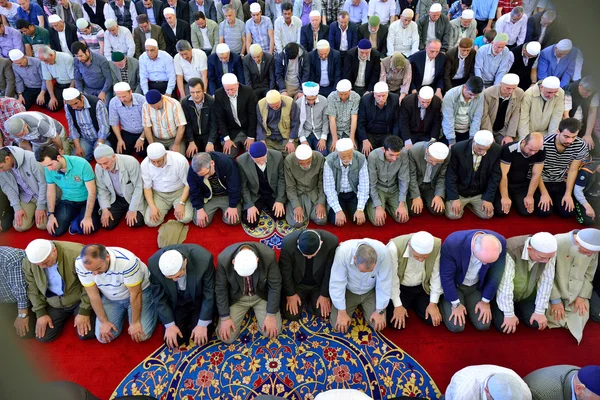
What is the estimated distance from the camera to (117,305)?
3824mm

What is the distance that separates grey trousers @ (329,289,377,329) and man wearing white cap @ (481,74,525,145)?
3.22 metres

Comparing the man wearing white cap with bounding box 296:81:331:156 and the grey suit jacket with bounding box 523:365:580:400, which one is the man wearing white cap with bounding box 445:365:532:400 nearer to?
the grey suit jacket with bounding box 523:365:580:400

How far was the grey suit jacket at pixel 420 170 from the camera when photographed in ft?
15.8

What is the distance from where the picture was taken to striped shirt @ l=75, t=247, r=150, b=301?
11.4 feet

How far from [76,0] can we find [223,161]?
631cm

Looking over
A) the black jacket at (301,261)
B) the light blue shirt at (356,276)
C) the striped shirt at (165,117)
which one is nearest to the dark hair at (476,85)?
the light blue shirt at (356,276)

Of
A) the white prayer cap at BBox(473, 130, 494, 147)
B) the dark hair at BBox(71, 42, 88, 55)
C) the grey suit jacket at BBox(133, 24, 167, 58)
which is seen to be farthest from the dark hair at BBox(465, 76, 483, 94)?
the dark hair at BBox(71, 42, 88, 55)

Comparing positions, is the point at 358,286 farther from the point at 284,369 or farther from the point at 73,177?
the point at 73,177

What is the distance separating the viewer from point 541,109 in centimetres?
552

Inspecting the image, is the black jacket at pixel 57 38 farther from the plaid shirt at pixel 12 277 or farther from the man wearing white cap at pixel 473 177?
the man wearing white cap at pixel 473 177

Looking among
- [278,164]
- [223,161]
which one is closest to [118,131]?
[223,161]

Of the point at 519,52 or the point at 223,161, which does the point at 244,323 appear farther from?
the point at 519,52

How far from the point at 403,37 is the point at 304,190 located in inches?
147

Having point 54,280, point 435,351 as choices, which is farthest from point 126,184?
point 435,351
